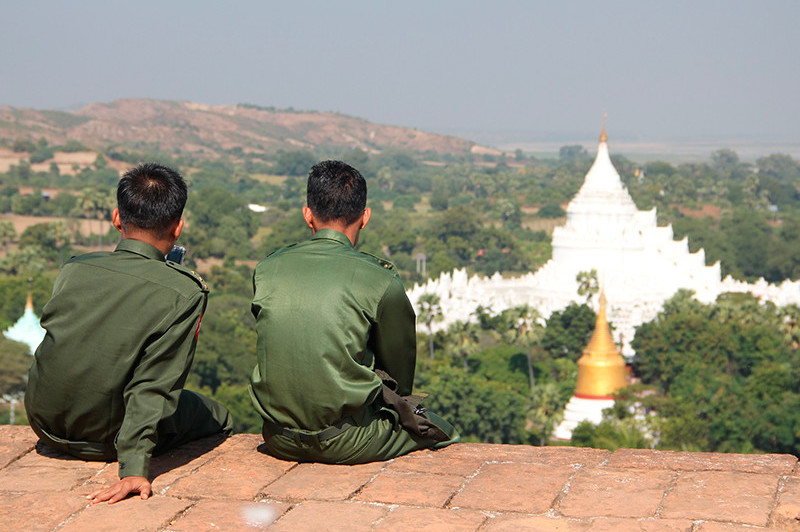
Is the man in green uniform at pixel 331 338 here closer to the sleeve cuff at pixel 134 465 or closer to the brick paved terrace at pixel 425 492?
the brick paved terrace at pixel 425 492

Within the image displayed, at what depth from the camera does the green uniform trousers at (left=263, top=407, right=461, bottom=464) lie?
702 centimetres

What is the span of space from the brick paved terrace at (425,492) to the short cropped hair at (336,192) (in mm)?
1298

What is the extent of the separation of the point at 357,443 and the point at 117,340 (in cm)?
130

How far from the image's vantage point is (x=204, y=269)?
3393 inches

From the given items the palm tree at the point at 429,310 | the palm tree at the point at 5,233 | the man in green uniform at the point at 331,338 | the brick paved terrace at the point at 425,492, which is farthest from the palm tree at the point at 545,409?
the palm tree at the point at 5,233

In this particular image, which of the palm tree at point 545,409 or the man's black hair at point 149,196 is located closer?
the man's black hair at point 149,196

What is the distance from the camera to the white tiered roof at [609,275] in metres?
52.8

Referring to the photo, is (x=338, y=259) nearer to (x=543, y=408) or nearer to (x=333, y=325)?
(x=333, y=325)

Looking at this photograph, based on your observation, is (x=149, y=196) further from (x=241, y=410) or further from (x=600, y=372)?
(x=600, y=372)

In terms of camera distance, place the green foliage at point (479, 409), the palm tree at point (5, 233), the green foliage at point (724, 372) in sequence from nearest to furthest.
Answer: the green foliage at point (724, 372), the green foliage at point (479, 409), the palm tree at point (5, 233)

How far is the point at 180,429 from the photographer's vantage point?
7367 millimetres

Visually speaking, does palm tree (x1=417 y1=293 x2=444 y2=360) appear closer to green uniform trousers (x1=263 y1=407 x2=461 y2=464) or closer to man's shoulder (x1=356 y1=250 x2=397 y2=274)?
green uniform trousers (x1=263 y1=407 x2=461 y2=464)

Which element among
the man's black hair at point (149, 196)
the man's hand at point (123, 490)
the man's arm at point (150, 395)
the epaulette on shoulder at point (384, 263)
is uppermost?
the man's black hair at point (149, 196)

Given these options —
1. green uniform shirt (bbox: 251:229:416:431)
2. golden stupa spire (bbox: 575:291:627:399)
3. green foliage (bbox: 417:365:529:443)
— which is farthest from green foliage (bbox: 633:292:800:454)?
green uniform shirt (bbox: 251:229:416:431)
